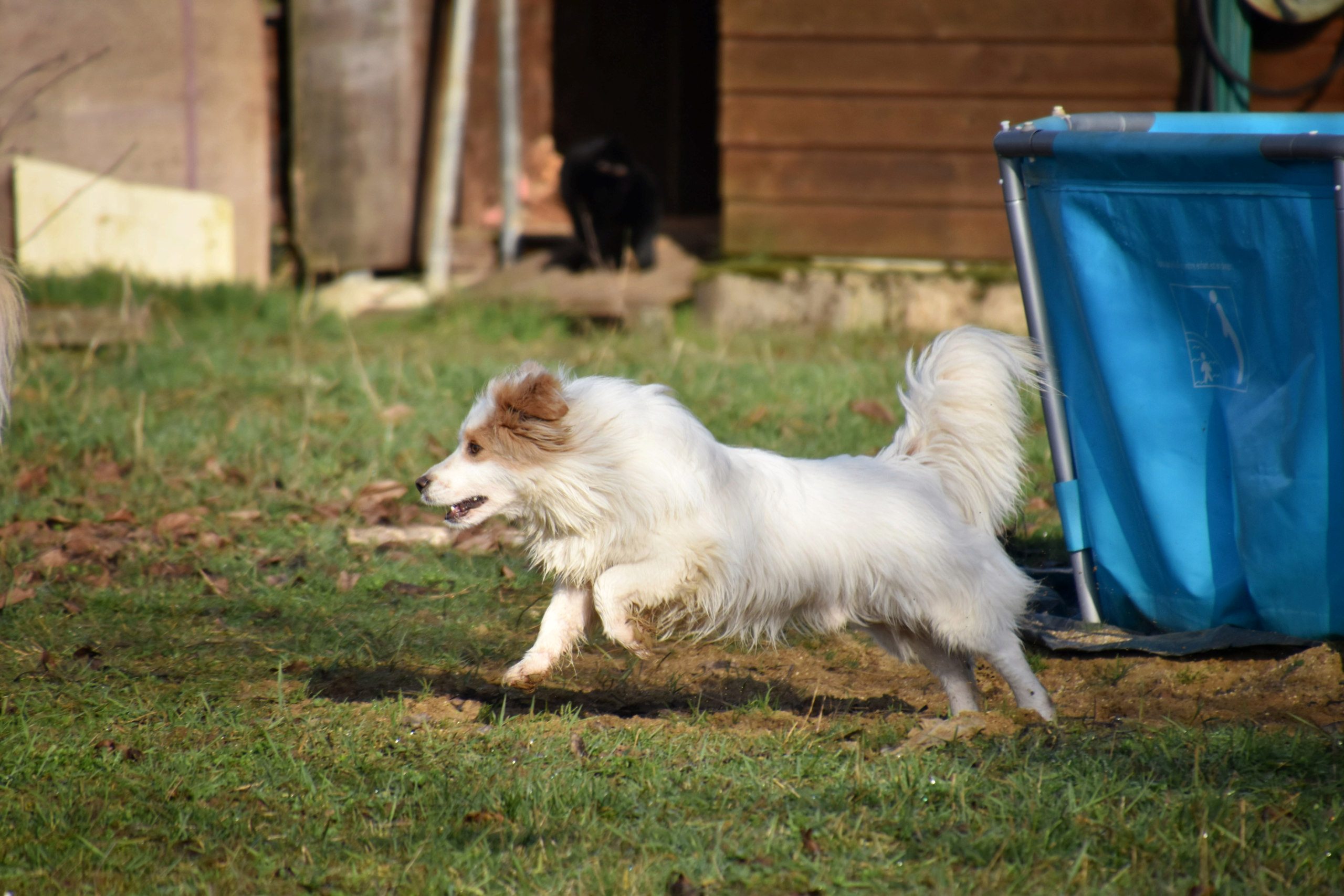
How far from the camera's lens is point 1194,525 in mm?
3834

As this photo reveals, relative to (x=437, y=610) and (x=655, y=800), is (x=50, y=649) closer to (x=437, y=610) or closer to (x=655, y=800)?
(x=437, y=610)

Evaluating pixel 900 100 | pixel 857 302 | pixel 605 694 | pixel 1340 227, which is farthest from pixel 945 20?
pixel 605 694

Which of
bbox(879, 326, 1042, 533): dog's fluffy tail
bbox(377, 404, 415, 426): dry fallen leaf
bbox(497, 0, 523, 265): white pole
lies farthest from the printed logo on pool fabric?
bbox(497, 0, 523, 265): white pole

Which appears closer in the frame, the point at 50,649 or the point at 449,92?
the point at 50,649

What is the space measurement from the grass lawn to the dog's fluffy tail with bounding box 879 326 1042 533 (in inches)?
25.1

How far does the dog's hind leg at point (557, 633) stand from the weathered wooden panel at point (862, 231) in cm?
597

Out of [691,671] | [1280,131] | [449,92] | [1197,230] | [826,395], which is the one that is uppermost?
[449,92]

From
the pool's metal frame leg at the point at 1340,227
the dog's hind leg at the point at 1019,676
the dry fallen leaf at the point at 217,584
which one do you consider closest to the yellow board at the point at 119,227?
the dry fallen leaf at the point at 217,584

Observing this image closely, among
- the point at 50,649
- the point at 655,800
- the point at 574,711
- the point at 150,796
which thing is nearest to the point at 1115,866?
the point at 655,800

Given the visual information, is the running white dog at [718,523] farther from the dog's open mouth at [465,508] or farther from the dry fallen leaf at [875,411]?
the dry fallen leaf at [875,411]

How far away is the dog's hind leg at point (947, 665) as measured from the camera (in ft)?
12.2

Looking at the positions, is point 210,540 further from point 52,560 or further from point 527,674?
point 527,674

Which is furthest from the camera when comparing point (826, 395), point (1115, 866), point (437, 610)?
point (826, 395)

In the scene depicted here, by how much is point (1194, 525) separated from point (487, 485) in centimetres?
213
